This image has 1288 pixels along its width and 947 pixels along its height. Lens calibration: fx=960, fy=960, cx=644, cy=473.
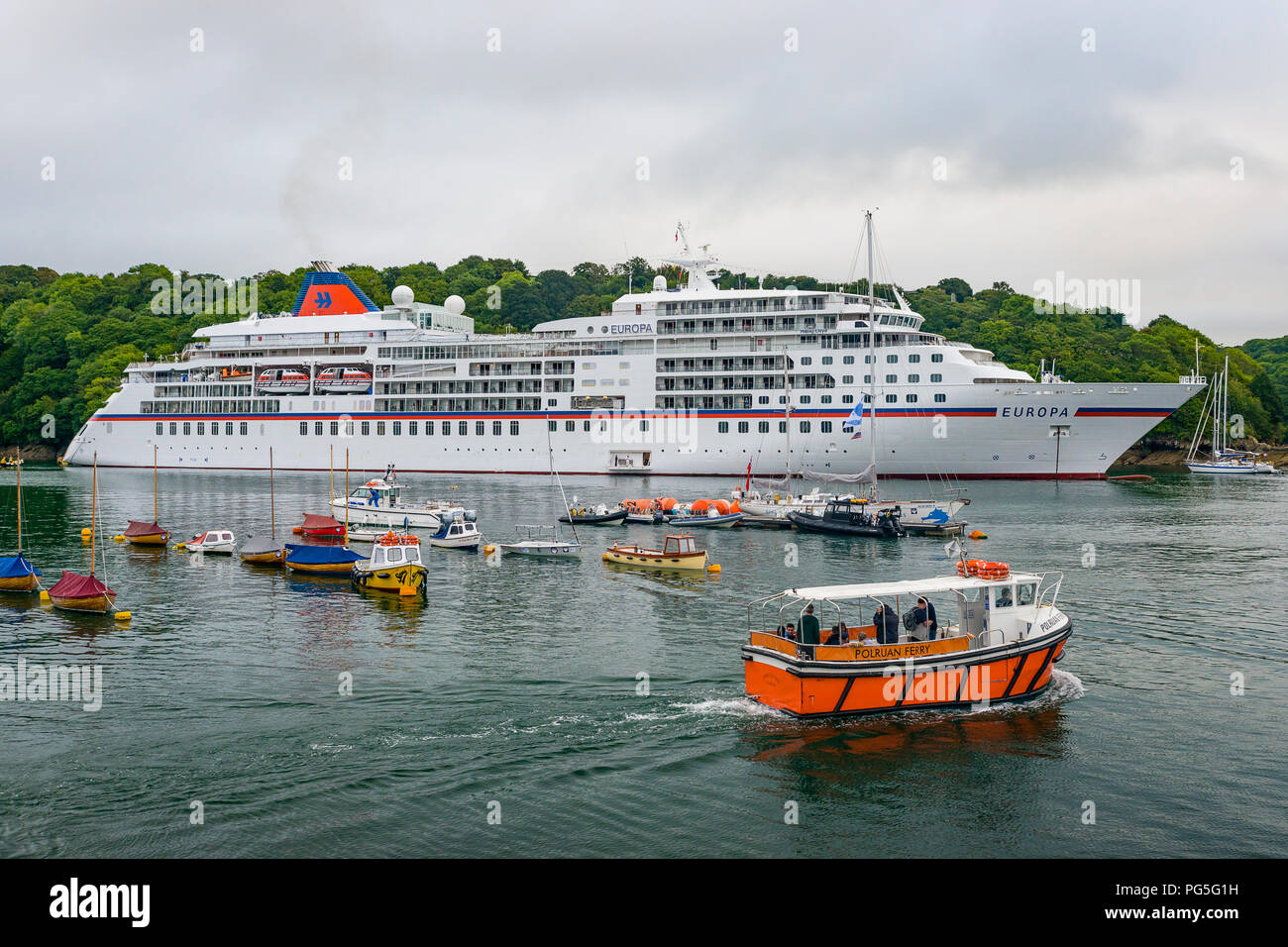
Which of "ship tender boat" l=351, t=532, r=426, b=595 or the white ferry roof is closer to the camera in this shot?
the white ferry roof

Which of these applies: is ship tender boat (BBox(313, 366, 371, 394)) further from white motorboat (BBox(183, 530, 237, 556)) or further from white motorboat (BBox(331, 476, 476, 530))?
white motorboat (BBox(183, 530, 237, 556))

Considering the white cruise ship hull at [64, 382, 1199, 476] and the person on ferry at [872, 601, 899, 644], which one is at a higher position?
the white cruise ship hull at [64, 382, 1199, 476]

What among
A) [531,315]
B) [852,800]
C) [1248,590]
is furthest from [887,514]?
[531,315]

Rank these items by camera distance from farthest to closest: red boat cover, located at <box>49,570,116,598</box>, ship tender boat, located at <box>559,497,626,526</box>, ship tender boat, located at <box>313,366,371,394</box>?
1. ship tender boat, located at <box>313,366,371,394</box>
2. ship tender boat, located at <box>559,497,626,526</box>
3. red boat cover, located at <box>49,570,116,598</box>

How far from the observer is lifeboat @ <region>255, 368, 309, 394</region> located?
352ft

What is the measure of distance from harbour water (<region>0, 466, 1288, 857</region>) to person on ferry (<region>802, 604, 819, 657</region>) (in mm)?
1806

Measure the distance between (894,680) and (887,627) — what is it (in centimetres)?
129

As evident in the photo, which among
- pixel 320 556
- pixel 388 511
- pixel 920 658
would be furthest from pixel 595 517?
pixel 920 658

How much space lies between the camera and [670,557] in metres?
43.7

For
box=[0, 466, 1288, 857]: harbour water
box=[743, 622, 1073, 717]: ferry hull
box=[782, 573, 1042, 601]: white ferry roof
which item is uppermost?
box=[782, 573, 1042, 601]: white ferry roof

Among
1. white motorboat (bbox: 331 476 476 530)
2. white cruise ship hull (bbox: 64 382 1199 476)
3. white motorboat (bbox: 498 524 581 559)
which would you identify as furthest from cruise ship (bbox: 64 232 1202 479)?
white motorboat (bbox: 498 524 581 559)

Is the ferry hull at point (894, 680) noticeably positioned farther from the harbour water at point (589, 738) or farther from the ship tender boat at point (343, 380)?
the ship tender boat at point (343, 380)

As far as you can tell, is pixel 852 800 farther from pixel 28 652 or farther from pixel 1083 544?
pixel 1083 544

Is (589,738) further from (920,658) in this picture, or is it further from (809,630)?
(920,658)
